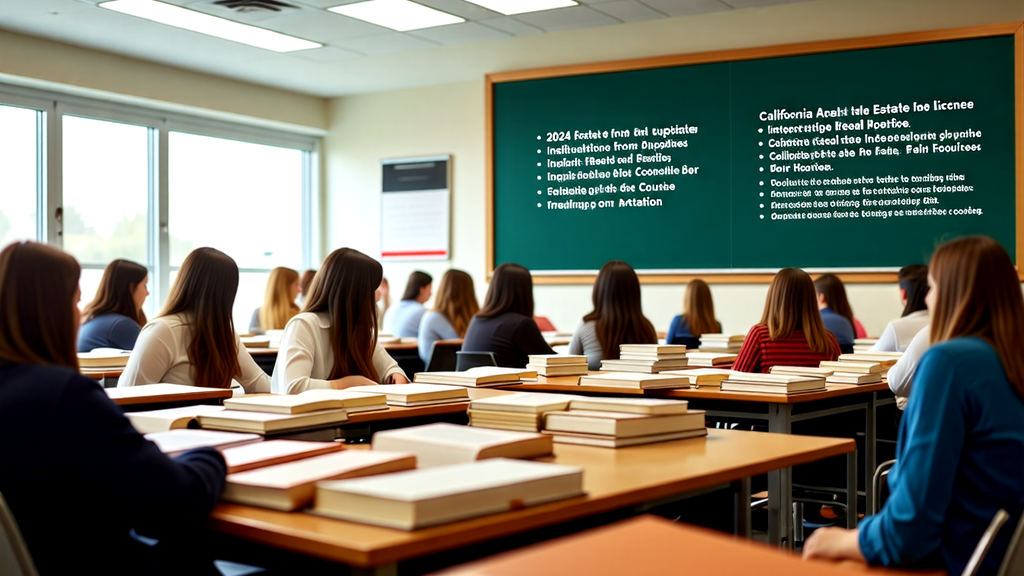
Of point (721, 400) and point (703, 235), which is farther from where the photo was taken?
point (703, 235)

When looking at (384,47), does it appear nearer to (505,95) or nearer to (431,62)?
(431,62)

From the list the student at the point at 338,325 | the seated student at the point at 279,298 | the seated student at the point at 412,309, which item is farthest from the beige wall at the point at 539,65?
the student at the point at 338,325

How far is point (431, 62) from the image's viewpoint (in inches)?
331

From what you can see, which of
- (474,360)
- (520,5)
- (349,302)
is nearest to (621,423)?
(349,302)

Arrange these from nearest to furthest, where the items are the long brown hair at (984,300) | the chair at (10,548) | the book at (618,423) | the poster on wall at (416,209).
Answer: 1. the chair at (10,548)
2. the long brown hair at (984,300)
3. the book at (618,423)
4. the poster on wall at (416,209)

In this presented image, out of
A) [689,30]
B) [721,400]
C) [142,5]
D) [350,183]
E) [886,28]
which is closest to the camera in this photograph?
[721,400]

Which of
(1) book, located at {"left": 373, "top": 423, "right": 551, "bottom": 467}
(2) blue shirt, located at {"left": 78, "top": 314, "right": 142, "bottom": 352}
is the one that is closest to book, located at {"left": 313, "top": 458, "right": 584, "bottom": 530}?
(1) book, located at {"left": 373, "top": 423, "right": 551, "bottom": 467}

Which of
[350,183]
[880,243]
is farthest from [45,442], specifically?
[350,183]

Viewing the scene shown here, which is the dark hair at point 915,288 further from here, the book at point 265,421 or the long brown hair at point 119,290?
the long brown hair at point 119,290

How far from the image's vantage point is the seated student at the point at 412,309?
7.44m

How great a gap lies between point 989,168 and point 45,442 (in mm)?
6645

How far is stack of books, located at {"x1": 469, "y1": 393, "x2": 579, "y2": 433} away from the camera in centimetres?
231

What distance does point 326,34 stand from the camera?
7434mm

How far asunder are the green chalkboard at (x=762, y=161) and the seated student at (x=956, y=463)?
5.59m
